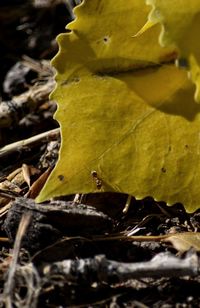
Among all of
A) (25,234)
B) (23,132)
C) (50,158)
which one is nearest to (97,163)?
(25,234)

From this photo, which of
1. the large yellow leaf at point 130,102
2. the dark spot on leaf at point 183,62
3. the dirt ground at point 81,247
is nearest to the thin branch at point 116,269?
the dirt ground at point 81,247

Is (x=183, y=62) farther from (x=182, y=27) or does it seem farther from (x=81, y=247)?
(x=81, y=247)

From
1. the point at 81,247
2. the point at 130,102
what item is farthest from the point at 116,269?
the point at 130,102

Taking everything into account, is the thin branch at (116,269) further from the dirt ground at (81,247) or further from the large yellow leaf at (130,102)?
the large yellow leaf at (130,102)

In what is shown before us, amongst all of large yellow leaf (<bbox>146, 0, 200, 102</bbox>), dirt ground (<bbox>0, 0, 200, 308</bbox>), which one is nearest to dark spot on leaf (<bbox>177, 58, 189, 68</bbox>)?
large yellow leaf (<bbox>146, 0, 200, 102</bbox>)

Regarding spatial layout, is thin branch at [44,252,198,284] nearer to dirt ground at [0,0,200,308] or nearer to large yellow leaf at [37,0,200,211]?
dirt ground at [0,0,200,308]

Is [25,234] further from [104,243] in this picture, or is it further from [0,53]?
[0,53]
